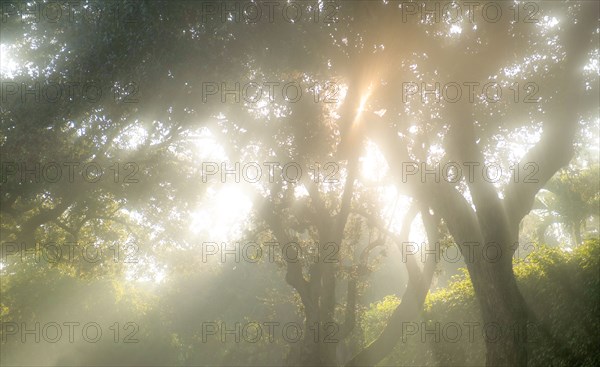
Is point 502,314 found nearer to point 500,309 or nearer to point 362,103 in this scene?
point 500,309

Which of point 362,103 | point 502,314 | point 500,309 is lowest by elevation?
point 502,314

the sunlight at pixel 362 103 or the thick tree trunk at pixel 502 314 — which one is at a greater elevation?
the sunlight at pixel 362 103

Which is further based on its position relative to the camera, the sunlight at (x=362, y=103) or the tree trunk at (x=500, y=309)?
the sunlight at (x=362, y=103)

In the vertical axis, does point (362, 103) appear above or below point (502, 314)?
above

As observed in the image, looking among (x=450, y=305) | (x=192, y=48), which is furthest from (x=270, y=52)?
(x=450, y=305)

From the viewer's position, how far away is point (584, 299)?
39.6ft

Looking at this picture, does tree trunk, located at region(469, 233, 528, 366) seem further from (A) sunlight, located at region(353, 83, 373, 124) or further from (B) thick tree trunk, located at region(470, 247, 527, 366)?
(A) sunlight, located at region(353, 83, 373, 124)

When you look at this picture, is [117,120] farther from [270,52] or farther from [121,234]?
[121,234]

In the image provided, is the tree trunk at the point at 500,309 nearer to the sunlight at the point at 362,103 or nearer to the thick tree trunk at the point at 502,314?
the thick tree trunk at the point at 502,314

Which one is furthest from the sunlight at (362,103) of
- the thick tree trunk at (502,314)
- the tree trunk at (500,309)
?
the thick tree trunk at (502,314)

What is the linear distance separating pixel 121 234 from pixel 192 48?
16.8 meters

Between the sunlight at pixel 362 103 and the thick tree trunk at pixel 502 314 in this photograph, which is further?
the sunlight at pixel 362 103

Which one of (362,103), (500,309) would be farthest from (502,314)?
(362,103)

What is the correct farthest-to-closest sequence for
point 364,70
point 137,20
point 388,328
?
point 388,328
point 364,70
point 137,20
